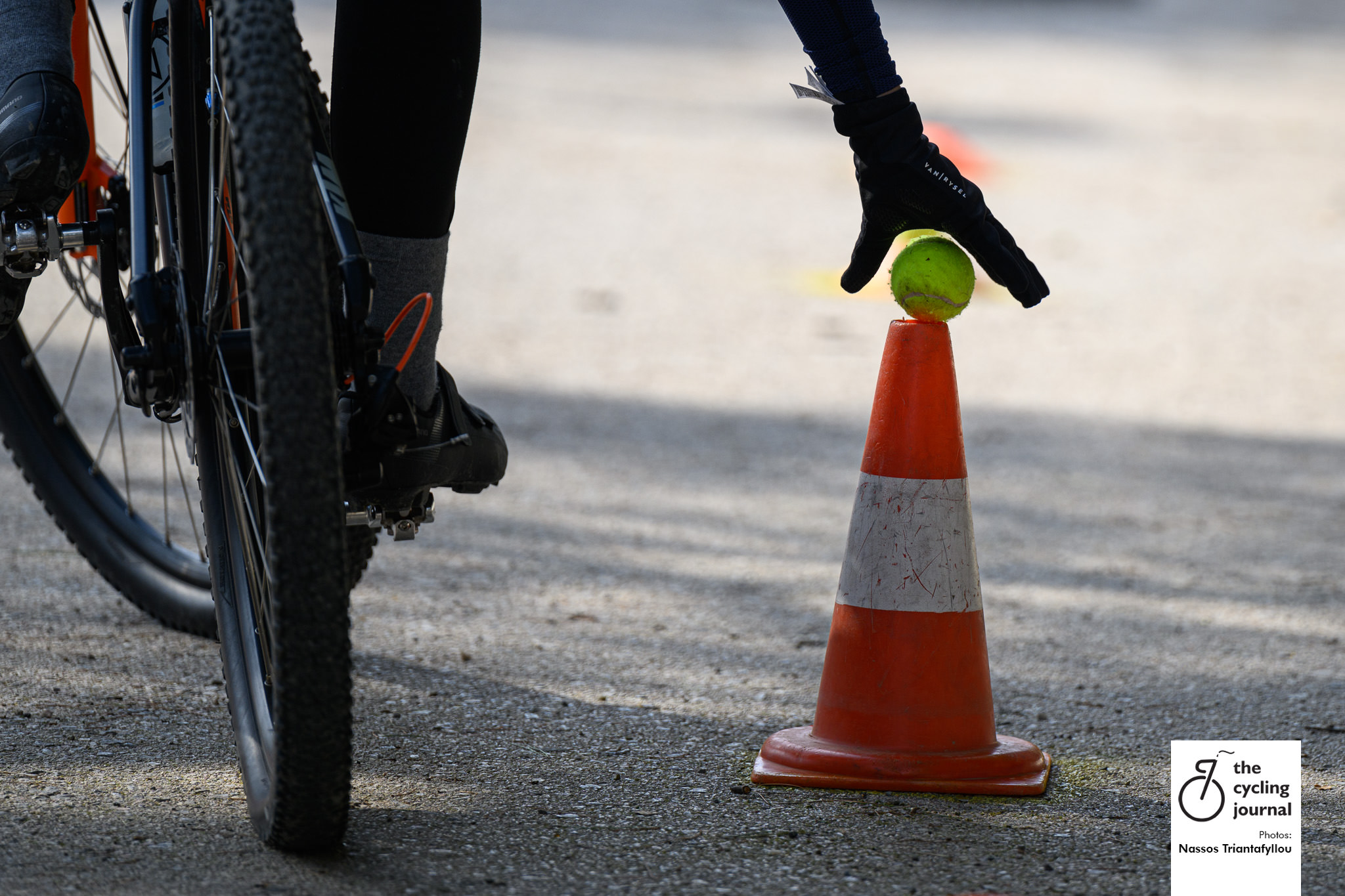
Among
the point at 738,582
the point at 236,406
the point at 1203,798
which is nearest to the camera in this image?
the point at 236,406

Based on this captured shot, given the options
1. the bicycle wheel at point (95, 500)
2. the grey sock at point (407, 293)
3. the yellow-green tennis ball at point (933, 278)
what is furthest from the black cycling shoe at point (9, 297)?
the yellow-green tennis ball at point (933, 278)

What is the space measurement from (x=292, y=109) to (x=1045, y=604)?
1.97m

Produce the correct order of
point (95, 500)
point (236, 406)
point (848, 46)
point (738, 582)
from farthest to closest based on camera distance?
point (738, 582)
point (95, 500)
point (848, 46)
point (236, 406)

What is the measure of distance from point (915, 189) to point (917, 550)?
1.62 ft

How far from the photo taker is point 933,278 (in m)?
2.16

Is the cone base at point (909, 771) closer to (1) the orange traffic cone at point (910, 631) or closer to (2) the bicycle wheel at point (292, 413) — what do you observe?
(1) the orange traffic cone at point (910, 631)

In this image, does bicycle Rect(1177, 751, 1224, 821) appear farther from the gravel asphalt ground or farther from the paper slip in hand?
the paper slip in hand

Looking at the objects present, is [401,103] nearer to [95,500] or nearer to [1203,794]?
[95,500]

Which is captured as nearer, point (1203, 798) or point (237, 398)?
point (237, 398)

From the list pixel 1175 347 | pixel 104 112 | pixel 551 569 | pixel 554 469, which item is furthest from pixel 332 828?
pixel 1175 347

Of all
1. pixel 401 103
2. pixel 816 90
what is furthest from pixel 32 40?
pixel 816 90

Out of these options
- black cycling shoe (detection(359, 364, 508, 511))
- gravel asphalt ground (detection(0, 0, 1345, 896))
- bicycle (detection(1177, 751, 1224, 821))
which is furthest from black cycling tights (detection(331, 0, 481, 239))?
bicycle (detection(1177, 751, 1224, 821))

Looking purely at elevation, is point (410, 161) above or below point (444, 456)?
above

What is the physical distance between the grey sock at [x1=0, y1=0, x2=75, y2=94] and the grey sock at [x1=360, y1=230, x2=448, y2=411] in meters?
0.46
